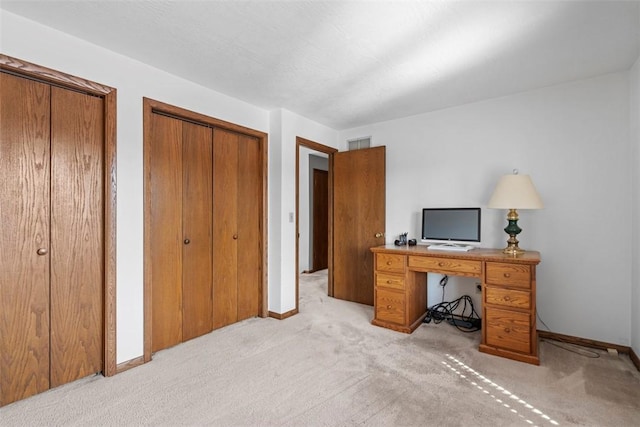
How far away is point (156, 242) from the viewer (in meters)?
2.56

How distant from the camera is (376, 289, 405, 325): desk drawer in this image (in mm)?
3041

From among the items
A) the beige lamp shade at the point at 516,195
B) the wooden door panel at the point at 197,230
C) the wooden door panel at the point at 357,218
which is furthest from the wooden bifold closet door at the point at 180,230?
the beige lamp shade at the point at 516,195

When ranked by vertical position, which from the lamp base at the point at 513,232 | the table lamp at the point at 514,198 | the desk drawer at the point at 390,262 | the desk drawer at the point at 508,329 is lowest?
the desk drawer at the point at 508,329

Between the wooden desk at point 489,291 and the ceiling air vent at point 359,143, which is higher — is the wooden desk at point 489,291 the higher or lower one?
the lower one

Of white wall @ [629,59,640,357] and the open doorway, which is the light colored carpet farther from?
the open doorway

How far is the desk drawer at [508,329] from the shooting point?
2.42m

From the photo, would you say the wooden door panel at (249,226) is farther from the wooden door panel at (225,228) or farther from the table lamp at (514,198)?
the table lamp at (514,198)

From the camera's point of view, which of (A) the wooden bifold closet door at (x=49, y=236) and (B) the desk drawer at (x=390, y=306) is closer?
(A) the wooden bifold closet door at (x=49, y=236)

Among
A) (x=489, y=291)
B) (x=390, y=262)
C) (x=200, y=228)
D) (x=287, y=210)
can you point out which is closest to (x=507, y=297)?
(x=489, y=291)

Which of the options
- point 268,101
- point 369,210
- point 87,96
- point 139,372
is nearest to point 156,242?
point 139,372

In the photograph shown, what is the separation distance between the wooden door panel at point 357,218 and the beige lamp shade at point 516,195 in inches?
56.9

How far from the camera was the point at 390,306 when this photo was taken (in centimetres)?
311

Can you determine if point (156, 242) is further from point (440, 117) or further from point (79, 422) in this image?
point (440, 117)

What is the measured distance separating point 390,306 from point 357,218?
134 cm
